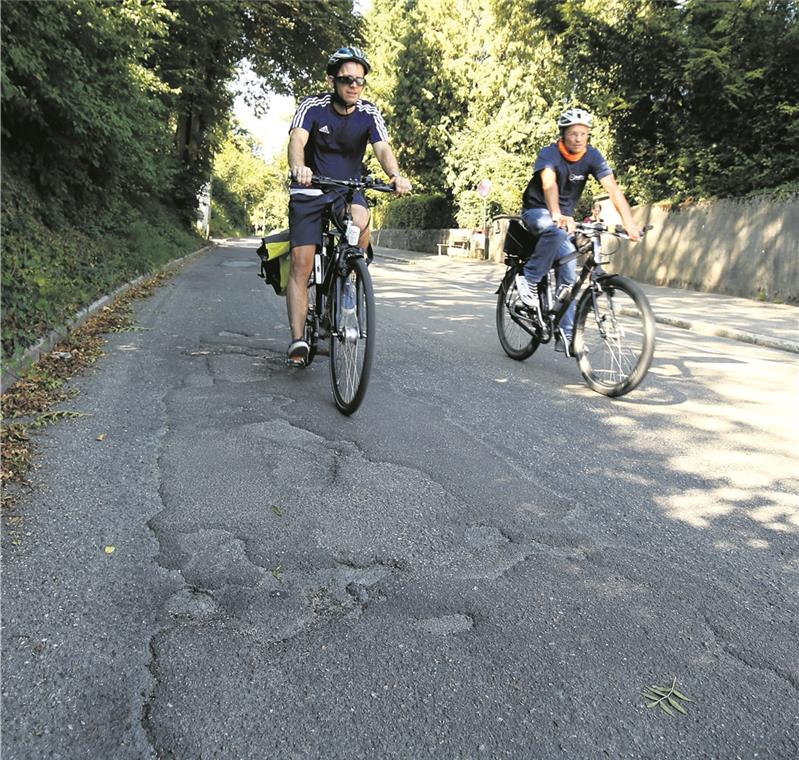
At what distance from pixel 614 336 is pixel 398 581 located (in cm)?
317

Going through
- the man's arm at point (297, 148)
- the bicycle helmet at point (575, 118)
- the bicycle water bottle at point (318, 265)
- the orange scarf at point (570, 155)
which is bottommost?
the bicycle water bottle at point (318, 265)

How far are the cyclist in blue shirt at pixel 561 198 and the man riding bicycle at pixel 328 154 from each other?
4.28ft

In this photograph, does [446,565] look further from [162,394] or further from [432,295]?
[432,295]

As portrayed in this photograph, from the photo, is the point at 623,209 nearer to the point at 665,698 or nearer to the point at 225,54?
the point at 665,698

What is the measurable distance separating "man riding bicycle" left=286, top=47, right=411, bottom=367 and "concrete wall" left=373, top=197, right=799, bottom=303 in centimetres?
905

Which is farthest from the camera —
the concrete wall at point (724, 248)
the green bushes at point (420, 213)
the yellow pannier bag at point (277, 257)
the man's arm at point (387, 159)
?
the green bushes at point (420, 213)

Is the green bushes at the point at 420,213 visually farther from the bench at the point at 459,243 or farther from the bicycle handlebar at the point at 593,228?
the bicycle handlebar at the point at 593,228

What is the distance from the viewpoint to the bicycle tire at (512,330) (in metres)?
5.89

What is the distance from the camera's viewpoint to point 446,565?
7.82 ft

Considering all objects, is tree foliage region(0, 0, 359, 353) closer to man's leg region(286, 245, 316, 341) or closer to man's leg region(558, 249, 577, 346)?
man's leg region(286, 245, 316, 341)

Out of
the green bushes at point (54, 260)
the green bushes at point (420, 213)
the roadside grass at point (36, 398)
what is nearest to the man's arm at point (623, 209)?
the roadside grass at point (36, 398)

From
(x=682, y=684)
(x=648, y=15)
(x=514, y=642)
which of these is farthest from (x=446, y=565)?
(x=648, y=15)

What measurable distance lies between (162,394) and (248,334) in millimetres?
2271

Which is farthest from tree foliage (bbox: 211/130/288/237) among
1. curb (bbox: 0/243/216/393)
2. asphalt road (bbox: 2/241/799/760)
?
asphalt road (bbox: 2/241/799/760)
